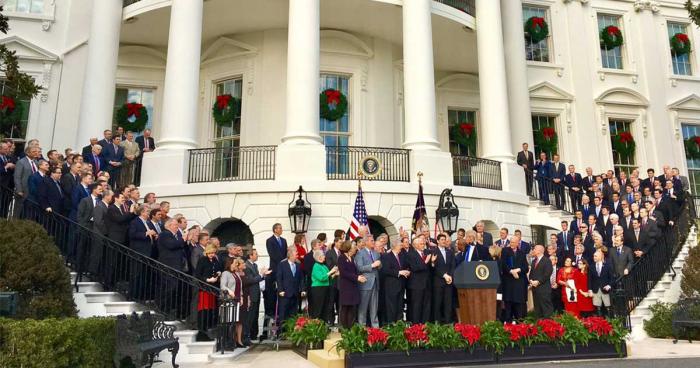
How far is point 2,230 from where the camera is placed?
7633 mm

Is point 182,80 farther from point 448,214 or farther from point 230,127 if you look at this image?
point 448,214

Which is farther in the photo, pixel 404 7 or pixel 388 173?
pixel 404 7

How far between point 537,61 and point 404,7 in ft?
27.7

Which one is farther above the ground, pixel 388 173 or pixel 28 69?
pixel 28 69

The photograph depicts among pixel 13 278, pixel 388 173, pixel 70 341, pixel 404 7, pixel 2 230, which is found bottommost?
pixel 70 341

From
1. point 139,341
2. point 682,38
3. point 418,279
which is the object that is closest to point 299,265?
point 418,279

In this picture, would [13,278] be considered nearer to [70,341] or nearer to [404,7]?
[70,341]

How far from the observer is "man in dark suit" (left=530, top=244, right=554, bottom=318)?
36.1 ft

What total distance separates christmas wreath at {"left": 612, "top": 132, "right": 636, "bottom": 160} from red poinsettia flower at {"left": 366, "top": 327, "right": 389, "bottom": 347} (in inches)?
690

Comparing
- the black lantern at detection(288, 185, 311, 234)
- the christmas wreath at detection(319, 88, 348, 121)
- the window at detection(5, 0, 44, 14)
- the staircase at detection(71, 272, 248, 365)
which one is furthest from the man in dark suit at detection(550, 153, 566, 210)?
the window at detection(5, 0, 44, 14)

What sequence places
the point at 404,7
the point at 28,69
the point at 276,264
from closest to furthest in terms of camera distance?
the point at 276,264 < the point at 404,7 < the point at 28,69

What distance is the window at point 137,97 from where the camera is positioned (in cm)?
1964

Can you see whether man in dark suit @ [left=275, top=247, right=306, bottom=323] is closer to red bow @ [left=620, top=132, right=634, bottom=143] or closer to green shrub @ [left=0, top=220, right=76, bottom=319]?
green shrub @ [left=0, top=220, right=76, bottom=319]

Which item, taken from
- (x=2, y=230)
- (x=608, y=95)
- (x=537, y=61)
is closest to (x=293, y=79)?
(x=2, y=230)
